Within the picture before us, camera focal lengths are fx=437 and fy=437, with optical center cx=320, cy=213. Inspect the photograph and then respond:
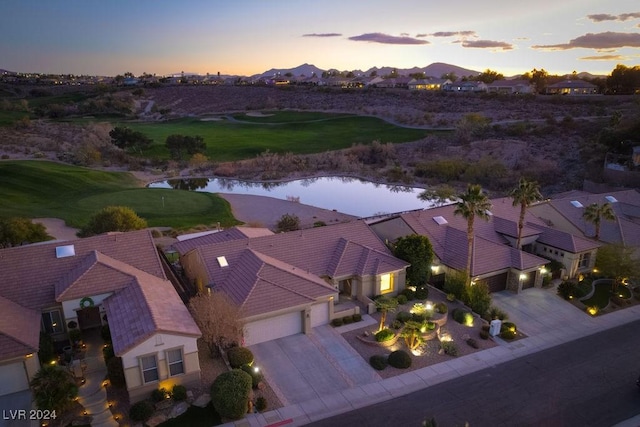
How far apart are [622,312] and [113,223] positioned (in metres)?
37.2

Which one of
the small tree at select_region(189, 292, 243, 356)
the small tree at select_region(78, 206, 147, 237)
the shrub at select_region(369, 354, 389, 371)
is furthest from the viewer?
the small tree at select_region(78, 206, 147, 237)

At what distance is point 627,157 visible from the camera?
54.7 m

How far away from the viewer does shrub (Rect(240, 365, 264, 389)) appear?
20578mm

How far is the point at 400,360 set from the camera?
2233 centimetres

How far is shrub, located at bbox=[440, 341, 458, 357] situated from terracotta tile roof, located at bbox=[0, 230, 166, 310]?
16627mm

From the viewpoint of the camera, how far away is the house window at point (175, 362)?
19.8m

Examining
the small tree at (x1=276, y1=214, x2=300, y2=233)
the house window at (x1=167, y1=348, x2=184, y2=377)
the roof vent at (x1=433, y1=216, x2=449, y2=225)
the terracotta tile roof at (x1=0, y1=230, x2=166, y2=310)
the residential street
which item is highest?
the terracotta tile roof at (x1=0, y1=230, x2=166, y2=310)

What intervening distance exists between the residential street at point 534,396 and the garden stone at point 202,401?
5.06 metres

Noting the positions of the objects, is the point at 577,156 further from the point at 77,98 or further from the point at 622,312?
the point at 77,98

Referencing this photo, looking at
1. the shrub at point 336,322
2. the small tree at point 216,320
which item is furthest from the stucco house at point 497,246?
the small tree at point 216,320

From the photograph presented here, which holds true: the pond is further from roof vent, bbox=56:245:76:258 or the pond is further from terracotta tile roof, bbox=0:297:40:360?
terracotta tile roof, bbox=0:297:40:360

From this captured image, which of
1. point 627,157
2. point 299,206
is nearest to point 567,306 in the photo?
point 299,206

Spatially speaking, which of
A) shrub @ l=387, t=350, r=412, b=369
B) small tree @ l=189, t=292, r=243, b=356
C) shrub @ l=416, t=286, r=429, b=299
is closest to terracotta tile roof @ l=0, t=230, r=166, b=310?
small tree @ l=189, t=292, r=243, b=356

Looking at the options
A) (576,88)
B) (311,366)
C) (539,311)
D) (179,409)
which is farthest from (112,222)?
(576,88)
